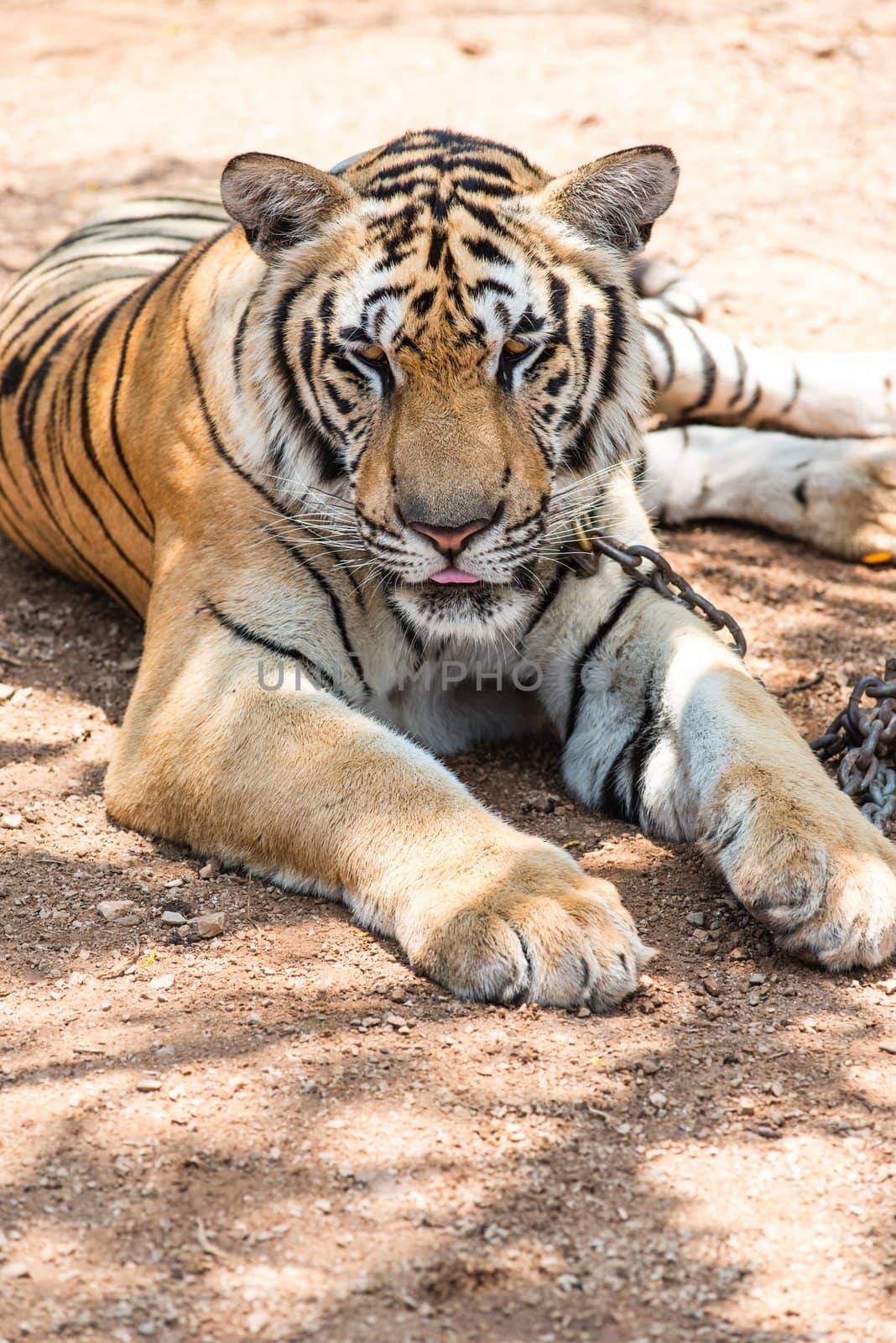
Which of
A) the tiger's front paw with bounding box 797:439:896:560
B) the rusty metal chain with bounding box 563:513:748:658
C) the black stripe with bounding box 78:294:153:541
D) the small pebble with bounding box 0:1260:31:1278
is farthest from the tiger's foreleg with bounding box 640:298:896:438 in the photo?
the small pebble with bounding box 0:1260:31:1278

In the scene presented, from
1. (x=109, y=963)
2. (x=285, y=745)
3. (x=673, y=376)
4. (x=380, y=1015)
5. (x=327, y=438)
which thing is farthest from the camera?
(x=673, y=376)

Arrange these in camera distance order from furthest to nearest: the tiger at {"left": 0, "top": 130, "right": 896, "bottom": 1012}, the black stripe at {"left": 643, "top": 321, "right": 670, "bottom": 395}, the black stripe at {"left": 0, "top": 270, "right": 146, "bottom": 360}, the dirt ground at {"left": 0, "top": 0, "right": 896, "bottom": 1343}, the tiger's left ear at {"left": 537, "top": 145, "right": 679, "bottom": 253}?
the black stripe at {"left": 643, "top": 321, "right": 670, "bottom": 395}, the black stripe at {"left": 0, "top": 270, "right": 146, "bottom": 360}, the tiger's left ear at {"left": 537, "top": 145, "right": 679, "bottom": 253}, the tiger at {"left": 0, "top": 130, "right": 896, "bottom": 1012}, the dirt ground at {"left": 0, "top": 0, "right": 896, "bottom": 1343}

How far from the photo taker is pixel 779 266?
5.16 meters

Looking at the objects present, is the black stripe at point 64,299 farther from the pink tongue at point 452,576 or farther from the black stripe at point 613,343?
the pink tongue at point 452,576

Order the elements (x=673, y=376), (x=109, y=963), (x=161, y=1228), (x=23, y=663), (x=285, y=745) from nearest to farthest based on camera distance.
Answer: (x=161, y=1228)
(x=109, y=963)
(x=285, y=745)
(x=23, y=663)
(x=673, y=376)

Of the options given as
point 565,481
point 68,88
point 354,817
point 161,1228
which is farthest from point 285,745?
point 68,88

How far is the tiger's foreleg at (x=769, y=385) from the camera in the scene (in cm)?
417

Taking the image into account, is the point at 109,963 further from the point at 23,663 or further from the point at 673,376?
the point at 673,376

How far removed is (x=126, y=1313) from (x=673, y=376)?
315 centimetres

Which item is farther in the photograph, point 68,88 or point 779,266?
point 68,88

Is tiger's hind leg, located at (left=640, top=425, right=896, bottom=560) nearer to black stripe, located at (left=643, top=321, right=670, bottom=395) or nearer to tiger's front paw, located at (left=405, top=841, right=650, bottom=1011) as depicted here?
black stripe, located at (left=643, top=321, right=670, bottom=395)

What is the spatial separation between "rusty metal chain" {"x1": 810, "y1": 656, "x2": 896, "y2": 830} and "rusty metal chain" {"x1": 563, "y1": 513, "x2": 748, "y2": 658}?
23cm

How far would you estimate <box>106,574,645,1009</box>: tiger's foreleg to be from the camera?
6.80 ft

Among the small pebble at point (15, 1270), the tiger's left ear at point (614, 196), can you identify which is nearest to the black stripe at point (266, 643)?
the tiger's left ear at point (614, 196)
